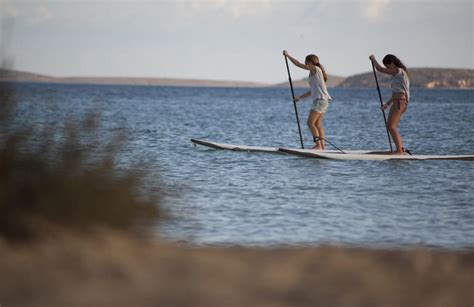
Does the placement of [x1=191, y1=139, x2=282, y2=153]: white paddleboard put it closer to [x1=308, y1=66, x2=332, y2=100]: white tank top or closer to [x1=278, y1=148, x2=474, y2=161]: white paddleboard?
[x1=278, y1=148, x2=474, y2=161]: white paddleboard

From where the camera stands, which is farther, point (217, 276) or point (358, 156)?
point (358, 156)

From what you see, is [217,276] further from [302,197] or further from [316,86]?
[316,86]

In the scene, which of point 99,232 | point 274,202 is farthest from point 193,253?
point 274,202

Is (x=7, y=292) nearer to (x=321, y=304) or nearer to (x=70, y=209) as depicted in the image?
(x=70, y=209)

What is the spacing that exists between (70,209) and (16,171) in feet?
2.16

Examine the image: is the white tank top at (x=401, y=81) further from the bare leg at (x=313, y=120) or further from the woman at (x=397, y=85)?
the bare leg at (x=313, y=120)

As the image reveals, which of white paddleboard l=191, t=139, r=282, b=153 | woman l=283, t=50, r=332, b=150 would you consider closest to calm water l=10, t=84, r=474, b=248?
white paddleboard l=191, t=139, r=282, b=153

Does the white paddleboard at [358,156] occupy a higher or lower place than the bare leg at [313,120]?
lower

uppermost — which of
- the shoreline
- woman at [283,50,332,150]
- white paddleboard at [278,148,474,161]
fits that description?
woman at [283,50,332,150]

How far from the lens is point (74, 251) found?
5898mm

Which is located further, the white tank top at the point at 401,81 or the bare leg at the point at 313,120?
the bare leg at the point at 313,120

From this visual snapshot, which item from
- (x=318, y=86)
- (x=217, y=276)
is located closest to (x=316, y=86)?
(x=318, y=86)

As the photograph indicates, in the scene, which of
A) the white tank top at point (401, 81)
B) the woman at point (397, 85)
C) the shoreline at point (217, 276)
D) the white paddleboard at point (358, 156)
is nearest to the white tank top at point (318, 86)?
the white paddleboard at point (358, 156)

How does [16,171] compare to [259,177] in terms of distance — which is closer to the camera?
[16,171]
